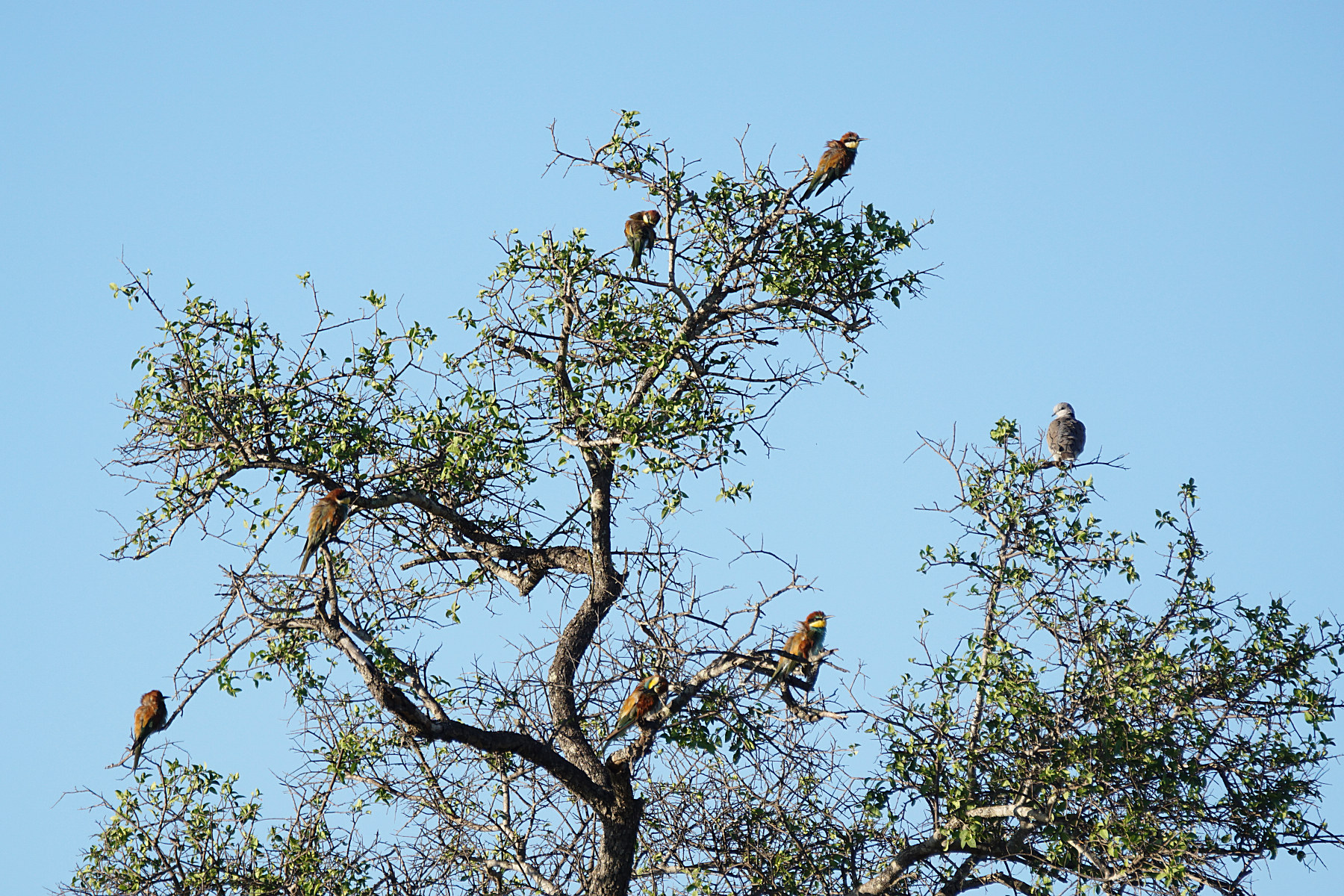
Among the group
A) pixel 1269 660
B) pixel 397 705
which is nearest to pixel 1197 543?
pixel 1269 660

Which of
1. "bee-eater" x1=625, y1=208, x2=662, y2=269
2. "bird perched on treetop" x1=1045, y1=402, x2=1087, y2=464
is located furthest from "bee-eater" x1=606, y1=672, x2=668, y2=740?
"bird perched on treetop" x1=1045, y1=402, x2=1087, y2=464

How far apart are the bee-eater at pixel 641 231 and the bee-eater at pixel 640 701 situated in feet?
10.2

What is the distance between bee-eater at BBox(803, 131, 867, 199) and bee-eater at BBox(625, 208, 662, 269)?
1147 millimetres

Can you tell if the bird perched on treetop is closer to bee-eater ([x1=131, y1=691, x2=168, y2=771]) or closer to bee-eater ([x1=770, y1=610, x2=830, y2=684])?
bee-eater ([x1=770, y1=610, x2=830, y2=684])

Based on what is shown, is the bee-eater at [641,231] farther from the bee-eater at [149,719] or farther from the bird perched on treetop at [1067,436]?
the bird perched on treetop at [1067,436]

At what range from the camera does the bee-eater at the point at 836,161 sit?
949 cm

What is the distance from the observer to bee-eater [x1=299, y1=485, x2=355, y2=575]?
7.73 m

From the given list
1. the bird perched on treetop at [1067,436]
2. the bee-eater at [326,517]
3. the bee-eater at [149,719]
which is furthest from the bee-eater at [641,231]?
the bird perched on treetop at [1067,436]

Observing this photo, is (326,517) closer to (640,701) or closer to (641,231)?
(640,701)

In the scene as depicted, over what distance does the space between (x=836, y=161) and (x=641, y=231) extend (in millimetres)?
1463

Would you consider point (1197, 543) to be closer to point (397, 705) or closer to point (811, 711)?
point (811, 711)

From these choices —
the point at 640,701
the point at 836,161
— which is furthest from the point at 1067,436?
the point at 640,701

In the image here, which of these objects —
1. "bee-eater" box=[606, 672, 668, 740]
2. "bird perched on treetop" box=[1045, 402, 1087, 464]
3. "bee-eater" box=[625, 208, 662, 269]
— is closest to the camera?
"bee-eater" box=[606, 672, 668, 740]

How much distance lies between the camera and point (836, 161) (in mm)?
9547
